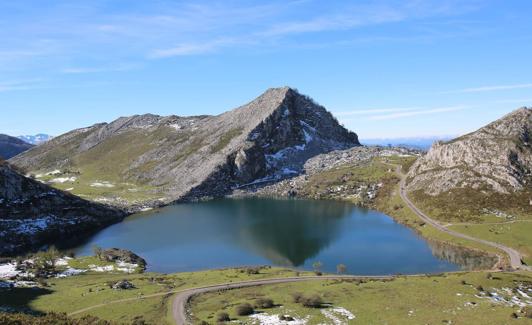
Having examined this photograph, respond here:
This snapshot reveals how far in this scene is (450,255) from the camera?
4747 inches

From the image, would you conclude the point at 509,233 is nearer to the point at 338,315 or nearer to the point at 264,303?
the point at 338,315

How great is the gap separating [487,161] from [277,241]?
306ft

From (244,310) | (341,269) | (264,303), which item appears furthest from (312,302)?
(341,269)

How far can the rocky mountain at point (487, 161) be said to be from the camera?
537 ft

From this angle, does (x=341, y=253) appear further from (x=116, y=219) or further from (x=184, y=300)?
(x=116, y=219)

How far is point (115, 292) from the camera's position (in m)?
83.1

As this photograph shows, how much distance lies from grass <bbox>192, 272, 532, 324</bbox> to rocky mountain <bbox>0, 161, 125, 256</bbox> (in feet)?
311

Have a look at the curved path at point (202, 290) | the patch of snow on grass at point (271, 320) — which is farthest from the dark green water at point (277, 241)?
the patch of snow on grass at point (271, 320)

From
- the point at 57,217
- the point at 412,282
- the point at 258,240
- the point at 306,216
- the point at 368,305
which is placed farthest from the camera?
the point at 306,216

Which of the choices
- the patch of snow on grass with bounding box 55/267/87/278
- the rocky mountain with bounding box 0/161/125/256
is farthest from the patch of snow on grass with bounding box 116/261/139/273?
the rocky mountain with bounding box 0/161/125/256

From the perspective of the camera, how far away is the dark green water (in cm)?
11654

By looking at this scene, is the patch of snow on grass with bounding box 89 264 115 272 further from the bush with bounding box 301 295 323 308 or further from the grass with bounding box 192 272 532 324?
the bush with bounding box 301 295 323 308

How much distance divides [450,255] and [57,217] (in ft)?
457

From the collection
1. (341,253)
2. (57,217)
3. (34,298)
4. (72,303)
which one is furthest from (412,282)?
(57,217)
